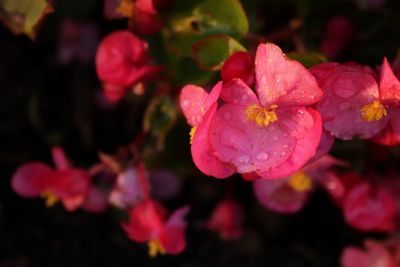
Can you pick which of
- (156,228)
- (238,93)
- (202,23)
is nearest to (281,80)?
(238,93)

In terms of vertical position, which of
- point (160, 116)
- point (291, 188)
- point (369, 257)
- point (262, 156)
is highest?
point (262, 156)

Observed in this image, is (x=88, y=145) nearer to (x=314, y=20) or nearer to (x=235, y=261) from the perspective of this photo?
(x=235, y=261)

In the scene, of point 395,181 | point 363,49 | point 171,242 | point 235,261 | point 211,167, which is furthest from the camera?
point 235,261

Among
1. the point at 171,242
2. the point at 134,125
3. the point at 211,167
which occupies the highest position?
the point at 211,167

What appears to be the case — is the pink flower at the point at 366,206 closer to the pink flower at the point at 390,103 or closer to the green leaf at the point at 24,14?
the pink flower at the point at 390,103

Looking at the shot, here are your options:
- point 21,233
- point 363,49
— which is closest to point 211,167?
point 363,49

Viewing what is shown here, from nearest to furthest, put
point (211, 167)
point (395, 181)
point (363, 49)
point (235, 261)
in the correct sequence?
1. point (211, 167)
2. point (395, 181)
3. point (363, 49)
4. point (235, 261)

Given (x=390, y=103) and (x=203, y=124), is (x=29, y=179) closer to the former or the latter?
(x=203, y=124)

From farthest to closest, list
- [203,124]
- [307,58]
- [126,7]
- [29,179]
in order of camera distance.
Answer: [29,179] < [126,7] < [307,58] < [203,124]
